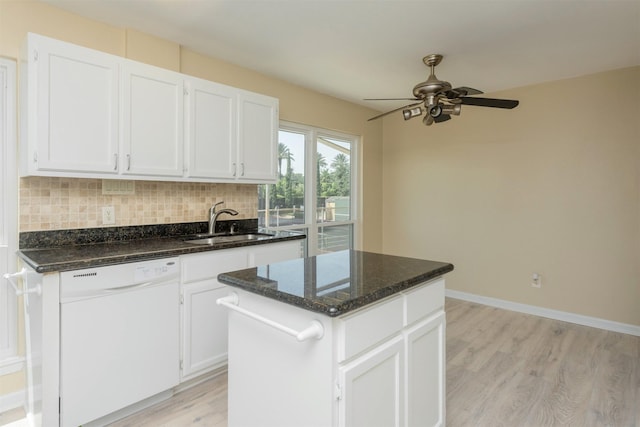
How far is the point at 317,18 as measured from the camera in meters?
2.39

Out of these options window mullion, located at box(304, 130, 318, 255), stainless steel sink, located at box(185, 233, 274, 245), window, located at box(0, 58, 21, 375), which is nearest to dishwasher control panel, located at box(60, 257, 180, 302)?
stainless steel sink, located at box(185, 233, 274, 245)

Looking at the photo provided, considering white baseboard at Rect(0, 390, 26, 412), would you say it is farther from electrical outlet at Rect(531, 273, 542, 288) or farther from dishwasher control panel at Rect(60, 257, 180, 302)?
electrical outlet at Rect(531, 273, 542, 288)

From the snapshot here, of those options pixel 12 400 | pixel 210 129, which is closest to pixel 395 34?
pixel 210 129

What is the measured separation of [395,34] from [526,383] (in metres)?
2.62

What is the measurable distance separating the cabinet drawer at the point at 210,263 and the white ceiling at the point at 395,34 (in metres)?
1.59

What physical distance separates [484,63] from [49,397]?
385cm

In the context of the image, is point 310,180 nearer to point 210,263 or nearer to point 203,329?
point 210,263

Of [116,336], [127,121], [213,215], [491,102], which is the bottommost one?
[116,336]

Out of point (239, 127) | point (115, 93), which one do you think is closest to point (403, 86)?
point (239, 127)

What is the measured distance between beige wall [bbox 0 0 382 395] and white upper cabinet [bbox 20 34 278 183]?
0.88ft

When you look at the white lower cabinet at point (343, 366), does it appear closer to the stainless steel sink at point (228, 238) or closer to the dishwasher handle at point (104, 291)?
the dishwasher handle at point (104, 291)

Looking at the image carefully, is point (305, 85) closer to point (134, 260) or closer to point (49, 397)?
point (134, 260)

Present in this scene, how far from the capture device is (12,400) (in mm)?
2156

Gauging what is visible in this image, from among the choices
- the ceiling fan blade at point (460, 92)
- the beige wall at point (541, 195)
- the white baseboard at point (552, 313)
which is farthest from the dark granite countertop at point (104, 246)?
the white baseboard at point (552, 313)
